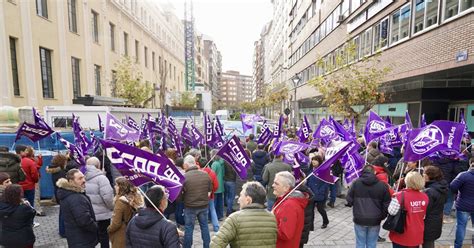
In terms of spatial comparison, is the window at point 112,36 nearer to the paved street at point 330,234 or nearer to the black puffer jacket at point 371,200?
the paved street at point 330,234

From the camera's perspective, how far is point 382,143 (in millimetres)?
Result: 9352

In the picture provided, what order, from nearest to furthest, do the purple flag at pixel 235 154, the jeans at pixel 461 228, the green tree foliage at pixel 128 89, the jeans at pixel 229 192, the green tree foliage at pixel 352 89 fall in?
the jeans at pixel 461 228 → the purple flag at pixel 235 154 → the jeans at pixel 229 192 → the green tree foliage at pixel 352 89 → the green tree foliage at pixel 128 89

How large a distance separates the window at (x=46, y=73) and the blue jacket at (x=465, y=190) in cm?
2054

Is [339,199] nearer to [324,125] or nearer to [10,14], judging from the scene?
[324,125]

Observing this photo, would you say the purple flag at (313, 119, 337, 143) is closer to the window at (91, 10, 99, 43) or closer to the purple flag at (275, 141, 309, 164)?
the purple flag at (275, 141, 309, 164)

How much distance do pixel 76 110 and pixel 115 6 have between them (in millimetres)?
20042

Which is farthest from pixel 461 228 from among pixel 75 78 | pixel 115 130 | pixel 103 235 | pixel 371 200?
pixel 75 78

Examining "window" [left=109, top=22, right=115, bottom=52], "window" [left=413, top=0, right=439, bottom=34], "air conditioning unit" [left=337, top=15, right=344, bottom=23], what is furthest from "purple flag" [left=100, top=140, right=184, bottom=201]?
"window" [left=109, top=22, right=115, bottom=52]

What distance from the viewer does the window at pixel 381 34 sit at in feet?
52.5

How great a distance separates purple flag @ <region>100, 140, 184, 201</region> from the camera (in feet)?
12.7

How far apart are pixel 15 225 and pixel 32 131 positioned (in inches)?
172

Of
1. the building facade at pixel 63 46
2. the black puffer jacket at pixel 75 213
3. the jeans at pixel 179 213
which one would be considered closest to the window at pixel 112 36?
the building facade at pixel 63 46

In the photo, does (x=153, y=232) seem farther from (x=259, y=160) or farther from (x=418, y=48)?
(x=418, y=48)

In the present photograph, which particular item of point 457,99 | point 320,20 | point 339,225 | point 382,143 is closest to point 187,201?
point 339,225
